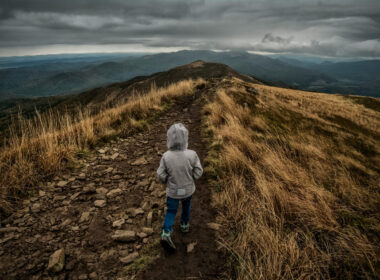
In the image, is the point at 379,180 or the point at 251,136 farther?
the point at 251,136

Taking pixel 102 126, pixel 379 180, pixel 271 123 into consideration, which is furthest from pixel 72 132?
pixel 379 180

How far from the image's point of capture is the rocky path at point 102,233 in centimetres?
235

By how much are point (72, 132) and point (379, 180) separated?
8.05 metres

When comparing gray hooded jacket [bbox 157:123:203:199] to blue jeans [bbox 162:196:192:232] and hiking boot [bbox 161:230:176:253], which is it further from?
hiking boot [bbox 161:230:176:253]

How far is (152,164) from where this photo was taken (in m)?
4.86

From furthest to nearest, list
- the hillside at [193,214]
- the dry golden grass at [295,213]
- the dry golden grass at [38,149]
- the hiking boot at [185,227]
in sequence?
the dry golden grass at [38,149] < the hiking boot at [185,227] < the hillside at [193,214] < the dry golden grass at [295,213]

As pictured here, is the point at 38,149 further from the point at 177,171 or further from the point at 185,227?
the point at 185,227

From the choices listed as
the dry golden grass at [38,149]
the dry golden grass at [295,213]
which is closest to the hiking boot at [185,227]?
the dry golden grass at [295,213]

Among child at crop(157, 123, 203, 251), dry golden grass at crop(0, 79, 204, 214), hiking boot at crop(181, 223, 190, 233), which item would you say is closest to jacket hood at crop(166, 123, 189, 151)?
child at crop(157, 123, 203, 251)

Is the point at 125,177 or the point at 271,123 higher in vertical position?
the point at 271,123

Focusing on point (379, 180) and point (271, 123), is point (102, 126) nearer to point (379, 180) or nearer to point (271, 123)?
point (271, 123)

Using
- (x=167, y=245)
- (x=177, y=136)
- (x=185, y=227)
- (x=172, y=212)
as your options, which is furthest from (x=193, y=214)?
(x=177, y=136)

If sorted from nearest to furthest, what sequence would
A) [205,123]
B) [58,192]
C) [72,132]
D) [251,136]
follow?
1. [58,192]
2. [72,132]
3. [251,136]
4. [205,123]

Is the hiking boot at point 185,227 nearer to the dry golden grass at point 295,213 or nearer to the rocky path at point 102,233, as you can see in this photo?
the rocky path at point 102,233
